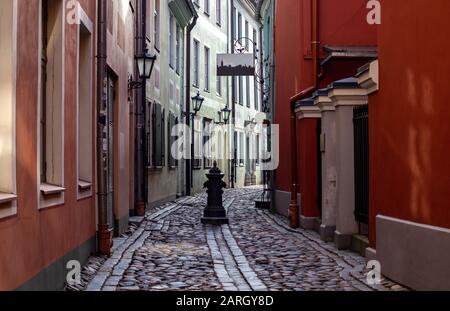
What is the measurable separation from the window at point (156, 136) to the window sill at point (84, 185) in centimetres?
863

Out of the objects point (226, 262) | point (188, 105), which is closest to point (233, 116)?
point (188, 105)

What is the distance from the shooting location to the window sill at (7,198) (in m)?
4.67

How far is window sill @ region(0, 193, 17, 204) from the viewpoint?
4.67 metres

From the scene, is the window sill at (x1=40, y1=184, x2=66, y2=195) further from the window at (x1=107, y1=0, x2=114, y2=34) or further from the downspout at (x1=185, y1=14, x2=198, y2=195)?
the downspout at (x1=185, y1=14, x2=198, y2=195)

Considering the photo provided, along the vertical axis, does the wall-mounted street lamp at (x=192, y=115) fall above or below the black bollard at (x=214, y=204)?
above

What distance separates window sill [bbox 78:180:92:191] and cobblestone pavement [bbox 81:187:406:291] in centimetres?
91

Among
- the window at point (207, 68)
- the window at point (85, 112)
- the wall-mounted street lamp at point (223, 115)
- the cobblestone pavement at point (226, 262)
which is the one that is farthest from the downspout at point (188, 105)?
the window at point (85, 112)

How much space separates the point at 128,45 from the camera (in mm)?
13945

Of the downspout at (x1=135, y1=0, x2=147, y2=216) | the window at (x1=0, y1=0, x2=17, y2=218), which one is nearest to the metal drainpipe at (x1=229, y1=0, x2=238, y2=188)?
the downspout at (x1=135, y1=0, x2=147, y2=216)

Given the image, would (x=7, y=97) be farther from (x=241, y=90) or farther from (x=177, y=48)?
(x=241, y=90)

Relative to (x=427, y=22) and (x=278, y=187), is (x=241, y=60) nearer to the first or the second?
(x=278, y=187)

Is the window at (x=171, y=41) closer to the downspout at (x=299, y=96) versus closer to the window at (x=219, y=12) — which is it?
the downspout at (x=299, y=96)

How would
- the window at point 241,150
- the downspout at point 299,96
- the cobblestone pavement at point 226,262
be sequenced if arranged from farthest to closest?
the window at point 241,150 → the downspout at point 299,96 → the cobblestone pavement at point 226,262

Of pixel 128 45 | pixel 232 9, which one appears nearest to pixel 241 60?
pixel 128 45
